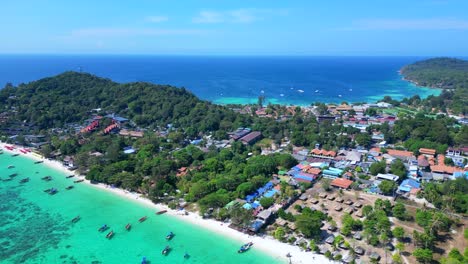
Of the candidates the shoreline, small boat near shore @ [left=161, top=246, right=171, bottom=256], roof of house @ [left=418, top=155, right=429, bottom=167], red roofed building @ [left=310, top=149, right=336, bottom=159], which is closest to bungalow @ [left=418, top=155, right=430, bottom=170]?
roof of house @ [left=418, top=155, right=429, bottom=167]

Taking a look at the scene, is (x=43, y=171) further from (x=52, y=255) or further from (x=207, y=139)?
(x=207, y=139)

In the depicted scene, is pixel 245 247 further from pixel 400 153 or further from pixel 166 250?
pixel 400 153

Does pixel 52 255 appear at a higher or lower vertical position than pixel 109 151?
lower

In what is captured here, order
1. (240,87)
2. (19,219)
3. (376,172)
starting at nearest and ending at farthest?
(19,219)
(376,172)
(240,87)

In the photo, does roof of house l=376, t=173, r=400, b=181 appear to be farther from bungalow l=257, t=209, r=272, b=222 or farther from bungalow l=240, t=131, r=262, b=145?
bungalow l=240, t=131, r=262, b=145

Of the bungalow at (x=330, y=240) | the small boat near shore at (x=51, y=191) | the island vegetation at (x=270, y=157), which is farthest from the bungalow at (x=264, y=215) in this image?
the small boat near shore at (x=51, y=191)

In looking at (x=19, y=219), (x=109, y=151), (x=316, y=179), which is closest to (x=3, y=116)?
(x=109, y=151)
